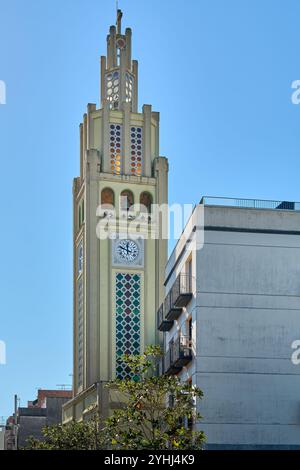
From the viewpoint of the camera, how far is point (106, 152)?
6206cm

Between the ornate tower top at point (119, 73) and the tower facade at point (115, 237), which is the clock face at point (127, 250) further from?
the ornate tower top at point (119, 73)

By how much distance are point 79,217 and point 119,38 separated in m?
11.8

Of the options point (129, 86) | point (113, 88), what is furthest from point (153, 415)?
point (129, 86)

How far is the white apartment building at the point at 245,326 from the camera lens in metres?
37.4

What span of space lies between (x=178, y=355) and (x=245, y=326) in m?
3.31

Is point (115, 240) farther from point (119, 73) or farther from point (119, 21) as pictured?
point (119, 21)

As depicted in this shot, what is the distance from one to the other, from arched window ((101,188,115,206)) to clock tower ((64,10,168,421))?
2.6 inches

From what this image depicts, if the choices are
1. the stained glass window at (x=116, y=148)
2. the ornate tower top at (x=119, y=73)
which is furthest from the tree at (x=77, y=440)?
the ornate tower top at (x=119, y=73)

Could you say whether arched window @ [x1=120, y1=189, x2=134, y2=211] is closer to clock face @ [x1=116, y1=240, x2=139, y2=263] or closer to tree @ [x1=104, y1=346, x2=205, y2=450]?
clock face @ [x1=116, y1=240, x2=139, y2=263]

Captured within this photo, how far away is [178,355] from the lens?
40.2m

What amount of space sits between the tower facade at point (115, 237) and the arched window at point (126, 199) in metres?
0.06

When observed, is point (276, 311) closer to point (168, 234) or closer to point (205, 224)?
point (205, 224)
